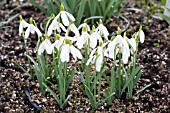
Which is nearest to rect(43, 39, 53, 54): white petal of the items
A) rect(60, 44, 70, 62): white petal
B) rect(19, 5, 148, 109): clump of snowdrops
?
rect(19, 5, 148, 109): clump of snowdrops

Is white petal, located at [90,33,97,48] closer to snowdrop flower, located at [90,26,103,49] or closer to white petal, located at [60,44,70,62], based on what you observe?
snowdrop flower, located at [90,26,103,49]

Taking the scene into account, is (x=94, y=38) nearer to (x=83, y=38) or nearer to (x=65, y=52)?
(x=83, y=38)

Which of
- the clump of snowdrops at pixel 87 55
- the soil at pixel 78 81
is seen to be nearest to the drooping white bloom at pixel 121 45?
the clump of snowdrops at pixel 87 55

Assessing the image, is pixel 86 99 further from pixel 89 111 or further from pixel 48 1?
pixel 48 1

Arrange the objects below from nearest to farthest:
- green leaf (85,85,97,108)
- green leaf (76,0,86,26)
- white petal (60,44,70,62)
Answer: white petal (60,44,70,62) → green leaf (85,85,97,108) → green leaf (76,0,86,26)

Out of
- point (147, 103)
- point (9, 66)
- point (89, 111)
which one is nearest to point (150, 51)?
point (147, 103)

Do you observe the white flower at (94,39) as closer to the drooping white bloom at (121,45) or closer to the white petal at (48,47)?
the drooping white bloom at (121,45)

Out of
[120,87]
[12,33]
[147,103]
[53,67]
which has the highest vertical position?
[12,33]
